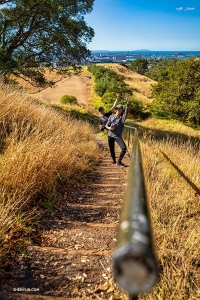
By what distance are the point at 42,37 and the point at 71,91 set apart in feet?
88.0

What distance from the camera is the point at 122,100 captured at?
3391 cm

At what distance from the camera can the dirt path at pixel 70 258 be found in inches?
79.2

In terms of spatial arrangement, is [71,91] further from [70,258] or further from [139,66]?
[139,66]

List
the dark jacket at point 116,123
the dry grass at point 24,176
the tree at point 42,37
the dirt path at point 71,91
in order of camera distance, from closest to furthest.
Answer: the dry grass at point 24,176, the dark jacket at point 116,123, the tree at point 42,37, the dirt path at point 71,91

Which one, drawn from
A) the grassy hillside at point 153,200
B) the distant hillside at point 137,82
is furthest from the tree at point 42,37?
the distant hillside at point 137,82

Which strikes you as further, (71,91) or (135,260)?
(71,91)

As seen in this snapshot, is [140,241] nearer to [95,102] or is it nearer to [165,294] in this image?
[165,294]

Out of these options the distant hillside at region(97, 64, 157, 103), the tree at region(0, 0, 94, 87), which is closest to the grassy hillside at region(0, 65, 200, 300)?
the tree at region(0, 0, 94, 87)

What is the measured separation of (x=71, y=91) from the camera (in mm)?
41438

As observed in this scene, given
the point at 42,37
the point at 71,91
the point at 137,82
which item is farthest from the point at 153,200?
the point at 137,82

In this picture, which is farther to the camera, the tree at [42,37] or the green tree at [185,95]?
the green tree at [185,95]

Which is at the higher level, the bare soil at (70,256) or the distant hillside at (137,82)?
the bare soil at (70,256)

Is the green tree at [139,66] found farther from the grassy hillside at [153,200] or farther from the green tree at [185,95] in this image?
the grassy hillside at [153,200]

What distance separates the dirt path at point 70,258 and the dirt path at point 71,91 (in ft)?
98.0
